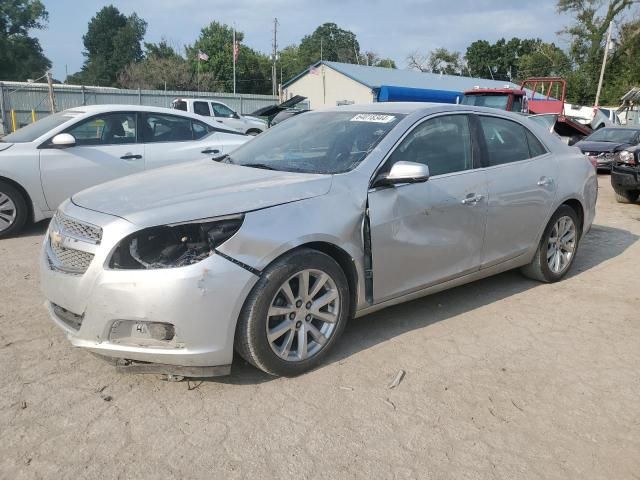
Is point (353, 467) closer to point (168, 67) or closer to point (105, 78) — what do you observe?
point (168, 67)

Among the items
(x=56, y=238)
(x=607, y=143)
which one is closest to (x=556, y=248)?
(x=56, y=238)

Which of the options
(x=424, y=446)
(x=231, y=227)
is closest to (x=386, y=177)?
(x=231, y=227)

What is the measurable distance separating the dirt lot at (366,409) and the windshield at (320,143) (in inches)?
47.9

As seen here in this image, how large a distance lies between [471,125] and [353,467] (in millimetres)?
2779

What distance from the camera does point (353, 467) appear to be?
236cm

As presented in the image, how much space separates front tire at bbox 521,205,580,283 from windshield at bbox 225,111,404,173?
1.95m

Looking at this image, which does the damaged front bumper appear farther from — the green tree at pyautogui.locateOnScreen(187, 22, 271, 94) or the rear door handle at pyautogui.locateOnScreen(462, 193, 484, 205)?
the green tree at pyautogui.locateOnScreen(187, 22, 271, 94)

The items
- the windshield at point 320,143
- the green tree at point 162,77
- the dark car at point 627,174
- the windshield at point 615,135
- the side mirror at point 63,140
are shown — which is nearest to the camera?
the windshield at point 320,143

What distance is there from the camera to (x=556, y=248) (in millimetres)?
4898

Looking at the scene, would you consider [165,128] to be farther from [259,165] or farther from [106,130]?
[259,165]

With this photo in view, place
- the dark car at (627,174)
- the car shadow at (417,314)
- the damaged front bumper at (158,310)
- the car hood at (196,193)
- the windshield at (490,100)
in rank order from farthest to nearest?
the windshield at (490,100), the dark car at (627,174), the car shadow at (417,314), the car hood at (196,193), the damaged front bumper at (158,310)

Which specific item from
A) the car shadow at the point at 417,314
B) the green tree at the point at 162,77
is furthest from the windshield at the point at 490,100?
the green tree at the point at 162,77

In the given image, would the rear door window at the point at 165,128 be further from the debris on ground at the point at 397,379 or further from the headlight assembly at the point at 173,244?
the debris on ground at the point at 397,379

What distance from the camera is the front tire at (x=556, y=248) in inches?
186
